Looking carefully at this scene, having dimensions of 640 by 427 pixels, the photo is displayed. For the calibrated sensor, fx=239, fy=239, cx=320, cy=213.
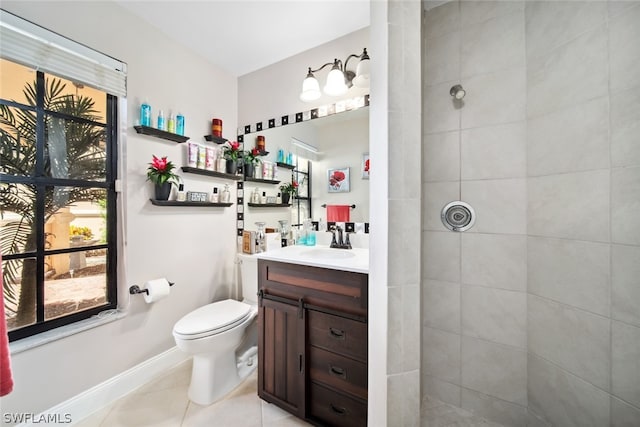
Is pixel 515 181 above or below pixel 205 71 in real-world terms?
below

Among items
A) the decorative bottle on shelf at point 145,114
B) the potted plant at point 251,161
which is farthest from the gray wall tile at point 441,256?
the decorative bottle on shelf at point 145,114

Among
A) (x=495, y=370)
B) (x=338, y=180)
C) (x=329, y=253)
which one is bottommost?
(x=495, y=370)

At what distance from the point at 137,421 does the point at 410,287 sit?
66.0 inches

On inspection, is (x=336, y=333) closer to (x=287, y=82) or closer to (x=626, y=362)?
(x=626, y=362)

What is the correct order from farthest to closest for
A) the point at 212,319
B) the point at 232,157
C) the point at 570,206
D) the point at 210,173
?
the point at 232,157 → the point at 210,173 → the point at 212,319 → the point at 570,206

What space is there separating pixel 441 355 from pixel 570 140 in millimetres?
1316

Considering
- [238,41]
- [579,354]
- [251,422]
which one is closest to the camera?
[579,354]

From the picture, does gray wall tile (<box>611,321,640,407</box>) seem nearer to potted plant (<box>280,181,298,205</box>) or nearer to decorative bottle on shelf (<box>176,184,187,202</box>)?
potted plant (<box>280,181,298,205</box>)

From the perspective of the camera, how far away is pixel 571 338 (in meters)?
1.08

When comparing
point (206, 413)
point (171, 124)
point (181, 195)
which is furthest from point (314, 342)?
point (171, 124)

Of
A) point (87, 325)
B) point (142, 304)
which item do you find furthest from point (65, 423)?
point (142, 304)

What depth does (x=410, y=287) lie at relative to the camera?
0.94m

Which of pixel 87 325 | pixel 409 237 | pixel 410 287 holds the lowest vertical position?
pixel 87 325

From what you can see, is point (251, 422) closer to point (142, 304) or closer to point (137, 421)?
point (137, 421)
